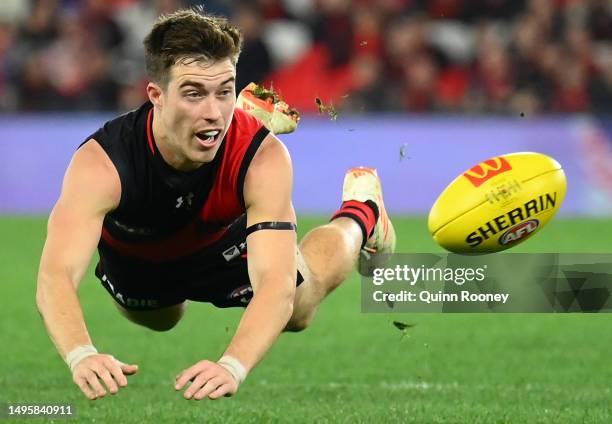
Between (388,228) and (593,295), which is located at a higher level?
(388,228)

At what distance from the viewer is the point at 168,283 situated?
6066 mm

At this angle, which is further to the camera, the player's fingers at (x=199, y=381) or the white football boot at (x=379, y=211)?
the white football boot at (x=379, y=211)

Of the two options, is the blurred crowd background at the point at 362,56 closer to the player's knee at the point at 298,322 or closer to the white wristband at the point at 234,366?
the player's knee at the point at 298,322

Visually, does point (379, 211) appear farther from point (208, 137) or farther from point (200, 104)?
point (200, 104)

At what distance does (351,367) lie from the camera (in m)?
7.24

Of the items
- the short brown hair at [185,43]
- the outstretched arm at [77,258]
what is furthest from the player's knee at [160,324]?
the short brown hair at [185,43]

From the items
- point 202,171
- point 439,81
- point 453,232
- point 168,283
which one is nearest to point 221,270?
point 168,283

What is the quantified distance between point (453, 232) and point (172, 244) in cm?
154

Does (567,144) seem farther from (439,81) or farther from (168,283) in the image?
(168,283)

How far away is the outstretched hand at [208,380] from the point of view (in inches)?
154

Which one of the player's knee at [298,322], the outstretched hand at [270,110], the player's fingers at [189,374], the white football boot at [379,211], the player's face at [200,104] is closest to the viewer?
the player's fingers at [189,374]

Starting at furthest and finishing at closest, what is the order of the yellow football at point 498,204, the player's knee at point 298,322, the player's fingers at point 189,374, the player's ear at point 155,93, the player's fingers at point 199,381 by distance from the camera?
the yellow football at point 498,204, the player's knee at point 298,322, the player's ear at point 155,93, the player's fingers at point 199,381, the player's fingers at point 189,374

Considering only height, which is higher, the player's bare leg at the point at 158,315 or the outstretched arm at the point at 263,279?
the outstretched arm at the point at 263,279

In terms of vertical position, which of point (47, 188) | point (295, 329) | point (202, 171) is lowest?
point (47, 188)
